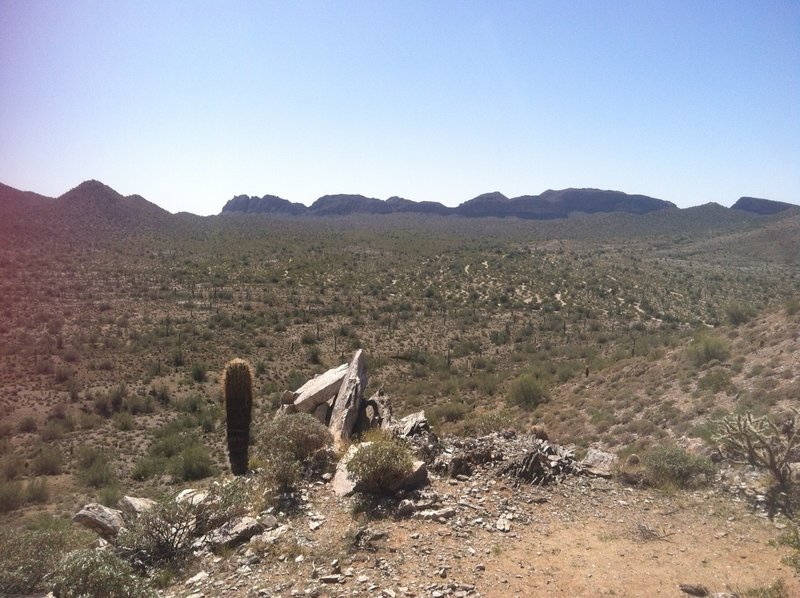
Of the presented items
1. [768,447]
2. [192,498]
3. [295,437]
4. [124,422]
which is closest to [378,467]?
[295,437]

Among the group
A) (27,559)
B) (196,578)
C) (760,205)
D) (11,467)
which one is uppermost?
(760,205)

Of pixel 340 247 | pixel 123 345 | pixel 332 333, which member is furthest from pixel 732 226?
pixel 123 345

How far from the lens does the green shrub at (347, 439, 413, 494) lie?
9578 mm

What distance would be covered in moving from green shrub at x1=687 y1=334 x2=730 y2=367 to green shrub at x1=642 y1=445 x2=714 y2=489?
31.2ft

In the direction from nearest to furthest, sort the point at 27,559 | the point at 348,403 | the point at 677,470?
the point at 27,559
the point at 677,470
the point at 348,403

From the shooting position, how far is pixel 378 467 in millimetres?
9555

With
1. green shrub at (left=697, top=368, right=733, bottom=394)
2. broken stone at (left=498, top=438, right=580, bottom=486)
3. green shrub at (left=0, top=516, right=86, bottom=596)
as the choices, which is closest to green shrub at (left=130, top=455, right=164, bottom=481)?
green shrub at (left=0, top=516, right=86, bottom=596)

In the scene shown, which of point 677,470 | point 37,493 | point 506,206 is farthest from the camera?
point 506,206

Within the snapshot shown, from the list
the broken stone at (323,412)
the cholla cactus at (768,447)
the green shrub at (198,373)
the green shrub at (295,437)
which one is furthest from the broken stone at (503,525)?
the green shrub at (198,373)

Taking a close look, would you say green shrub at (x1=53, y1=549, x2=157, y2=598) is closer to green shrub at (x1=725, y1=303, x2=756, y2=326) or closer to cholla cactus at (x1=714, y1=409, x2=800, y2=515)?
cholla cactus at (x1=714, y1=409, x2=800, y2=515)

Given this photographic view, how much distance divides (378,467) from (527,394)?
13.0m

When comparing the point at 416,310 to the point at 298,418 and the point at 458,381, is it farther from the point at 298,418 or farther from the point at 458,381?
the point at 298,418

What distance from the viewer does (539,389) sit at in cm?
2141

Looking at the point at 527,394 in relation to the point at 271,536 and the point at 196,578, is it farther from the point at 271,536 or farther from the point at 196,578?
the point at 196,578
